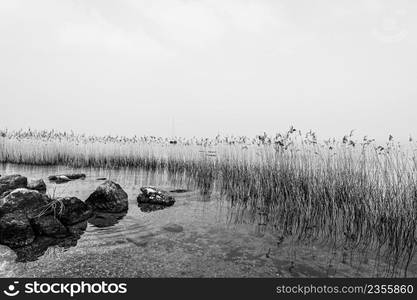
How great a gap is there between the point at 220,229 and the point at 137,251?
6.73ft

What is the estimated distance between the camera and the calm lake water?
413cm

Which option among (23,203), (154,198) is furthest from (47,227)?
(154,198)

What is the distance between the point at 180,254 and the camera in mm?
4742

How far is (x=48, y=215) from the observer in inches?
228

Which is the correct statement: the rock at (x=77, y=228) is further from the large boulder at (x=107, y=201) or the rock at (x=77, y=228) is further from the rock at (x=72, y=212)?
the large boulder at (x=107, y=201)

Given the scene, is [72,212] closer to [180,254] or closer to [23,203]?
[23,203]

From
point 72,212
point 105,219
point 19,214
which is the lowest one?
point 105,219

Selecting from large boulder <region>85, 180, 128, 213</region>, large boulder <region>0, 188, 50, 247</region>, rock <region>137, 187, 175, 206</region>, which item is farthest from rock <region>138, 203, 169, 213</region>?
large boulder <region>0, 188, 50, 247</region>

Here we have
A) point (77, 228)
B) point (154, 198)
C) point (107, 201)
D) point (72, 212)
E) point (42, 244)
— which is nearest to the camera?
point (42, 244)

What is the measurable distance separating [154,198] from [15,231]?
385 centimetres

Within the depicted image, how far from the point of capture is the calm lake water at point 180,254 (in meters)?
4.13

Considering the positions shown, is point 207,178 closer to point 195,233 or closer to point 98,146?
point 195,233

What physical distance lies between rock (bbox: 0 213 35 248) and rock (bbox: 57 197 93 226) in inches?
33.1

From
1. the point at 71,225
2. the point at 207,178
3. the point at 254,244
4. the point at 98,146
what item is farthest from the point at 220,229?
the point at 98,146
